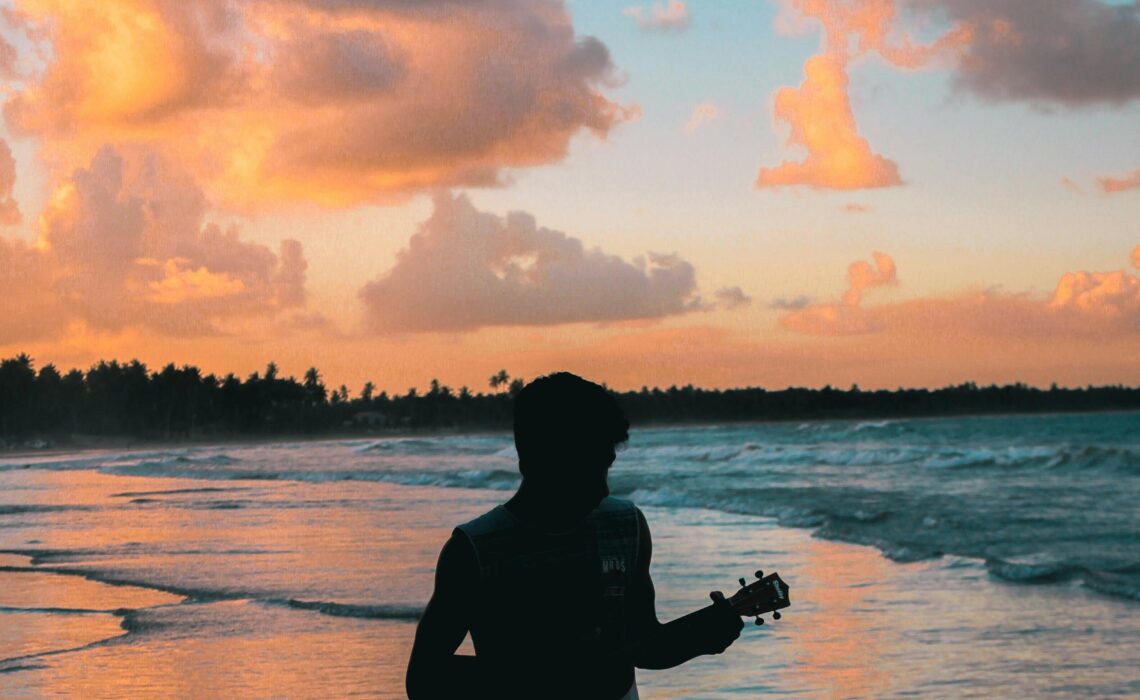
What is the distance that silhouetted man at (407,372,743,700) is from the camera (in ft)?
8.80

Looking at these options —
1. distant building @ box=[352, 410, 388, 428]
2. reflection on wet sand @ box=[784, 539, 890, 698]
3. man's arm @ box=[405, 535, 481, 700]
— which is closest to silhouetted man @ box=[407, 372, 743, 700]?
man's arm @ box=[405, 535, 481, 700]

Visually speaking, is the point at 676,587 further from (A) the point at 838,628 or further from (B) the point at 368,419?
(B) the point at 368,419

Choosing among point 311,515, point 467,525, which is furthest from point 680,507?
point 467,525

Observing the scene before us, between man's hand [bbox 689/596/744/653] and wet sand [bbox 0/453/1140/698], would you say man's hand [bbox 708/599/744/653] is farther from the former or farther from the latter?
wet sand [bbox 0/453/1140/698]

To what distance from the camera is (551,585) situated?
2.73 meters

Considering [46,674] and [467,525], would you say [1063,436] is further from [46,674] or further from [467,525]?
[467,525]

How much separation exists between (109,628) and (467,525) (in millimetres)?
9263

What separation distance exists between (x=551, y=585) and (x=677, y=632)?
11.5 inches

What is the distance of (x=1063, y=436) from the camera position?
70.0m

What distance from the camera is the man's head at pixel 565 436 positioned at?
2738mm

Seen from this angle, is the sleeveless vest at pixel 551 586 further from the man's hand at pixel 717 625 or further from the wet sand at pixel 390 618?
the man's hand at pixel 717 625

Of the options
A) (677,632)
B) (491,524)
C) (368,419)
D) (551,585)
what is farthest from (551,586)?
(368,419)

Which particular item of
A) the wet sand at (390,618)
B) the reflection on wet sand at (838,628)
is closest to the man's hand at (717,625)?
the wet sand at (390,618)

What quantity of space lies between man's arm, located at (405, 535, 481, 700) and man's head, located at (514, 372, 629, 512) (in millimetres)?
211
